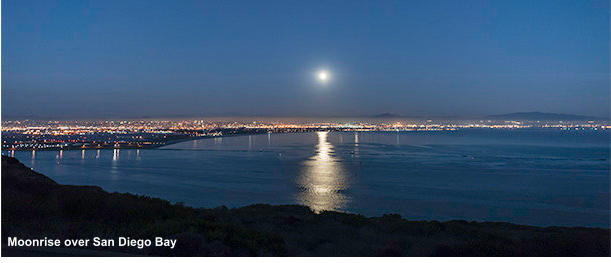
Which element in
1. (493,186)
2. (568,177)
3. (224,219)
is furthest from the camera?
→ (568,177)

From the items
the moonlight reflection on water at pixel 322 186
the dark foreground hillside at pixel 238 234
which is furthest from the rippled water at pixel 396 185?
the dark foreground hillside at pixel 238 234

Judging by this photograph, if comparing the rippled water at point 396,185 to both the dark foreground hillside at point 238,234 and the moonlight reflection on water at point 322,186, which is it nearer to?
the moonlight reflection on water at point 322,186

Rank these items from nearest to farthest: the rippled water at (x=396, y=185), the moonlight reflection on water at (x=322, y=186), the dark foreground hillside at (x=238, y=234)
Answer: the dark foreground hillside at (x=238, y=234) < the rippled water at (x=396, y=185) < the moonlight reflection on water at (x=322, y=186)

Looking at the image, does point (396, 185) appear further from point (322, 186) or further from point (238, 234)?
point (238, 234)

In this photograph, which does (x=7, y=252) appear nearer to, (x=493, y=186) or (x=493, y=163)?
(x=493, y=186)

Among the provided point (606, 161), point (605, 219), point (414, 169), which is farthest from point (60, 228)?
point (606, 161)
